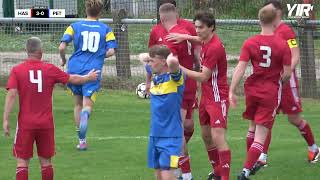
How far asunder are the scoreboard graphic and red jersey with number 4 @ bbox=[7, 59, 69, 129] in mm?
10640

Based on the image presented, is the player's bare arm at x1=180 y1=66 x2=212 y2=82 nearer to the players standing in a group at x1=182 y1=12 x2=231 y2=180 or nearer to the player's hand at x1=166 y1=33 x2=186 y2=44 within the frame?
the players standing in a group at x1=182 y1=12 x2=231 y2=180

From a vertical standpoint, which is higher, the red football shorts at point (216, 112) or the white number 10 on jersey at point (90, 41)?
the white number 10 on jersey at point (90, 41)

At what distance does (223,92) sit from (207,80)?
25cm

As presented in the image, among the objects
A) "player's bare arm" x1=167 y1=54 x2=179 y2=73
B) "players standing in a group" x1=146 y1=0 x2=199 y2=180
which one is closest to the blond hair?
"players standing in a group" x1=146 y1=0 x2=199 y2=180

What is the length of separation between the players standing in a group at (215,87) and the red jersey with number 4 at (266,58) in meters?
0.32

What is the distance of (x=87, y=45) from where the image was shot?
11016mm

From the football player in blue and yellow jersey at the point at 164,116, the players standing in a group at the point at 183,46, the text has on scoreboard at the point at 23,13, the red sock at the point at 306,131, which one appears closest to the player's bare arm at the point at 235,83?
the football player in blue and yellow jersey at the point at 164,116

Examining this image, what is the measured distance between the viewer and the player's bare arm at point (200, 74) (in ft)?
26.5

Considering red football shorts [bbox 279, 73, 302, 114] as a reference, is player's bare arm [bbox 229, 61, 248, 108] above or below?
above

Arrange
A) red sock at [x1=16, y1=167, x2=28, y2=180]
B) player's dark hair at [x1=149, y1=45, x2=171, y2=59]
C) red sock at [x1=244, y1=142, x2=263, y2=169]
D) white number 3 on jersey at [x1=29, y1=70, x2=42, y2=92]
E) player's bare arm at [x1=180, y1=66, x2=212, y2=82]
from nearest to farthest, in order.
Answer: player's dark hair at [x1=149, y1=45, x2=171, y2=59], player's bare arm at [x1=180, y1=66, x2=212, y2=82], white number 3 on jersey at [x1=29, y1=70, x2=42, y2=92], red sock at [x1=16, y1=167, x2=28, y2=180], red sock at [x1=244, y1=142, x2=263, y2=169]

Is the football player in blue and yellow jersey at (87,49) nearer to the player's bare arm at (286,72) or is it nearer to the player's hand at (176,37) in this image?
the player's hand at (176,37)

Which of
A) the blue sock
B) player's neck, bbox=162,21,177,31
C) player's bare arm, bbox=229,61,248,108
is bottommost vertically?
the blue sock

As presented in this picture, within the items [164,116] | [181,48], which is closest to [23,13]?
[181,48]

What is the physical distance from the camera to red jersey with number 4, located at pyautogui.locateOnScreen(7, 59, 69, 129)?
8188mm
